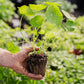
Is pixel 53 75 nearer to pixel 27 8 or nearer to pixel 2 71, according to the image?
pixel 2 71

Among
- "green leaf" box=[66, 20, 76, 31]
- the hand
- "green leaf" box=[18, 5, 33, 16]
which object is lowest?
the hand

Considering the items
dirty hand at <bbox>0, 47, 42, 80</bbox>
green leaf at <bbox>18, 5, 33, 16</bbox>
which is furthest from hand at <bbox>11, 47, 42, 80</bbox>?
green leaf at <bbox>18, 5, 33, 16</bbox>

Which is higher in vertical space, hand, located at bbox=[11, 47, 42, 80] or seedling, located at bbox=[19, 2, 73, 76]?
seedling, located at bbox=[19, 2, 73, 76]

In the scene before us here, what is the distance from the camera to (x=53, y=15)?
935 mm

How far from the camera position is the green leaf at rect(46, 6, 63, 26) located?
0.91m

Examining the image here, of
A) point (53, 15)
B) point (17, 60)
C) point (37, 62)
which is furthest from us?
point (17, 60)

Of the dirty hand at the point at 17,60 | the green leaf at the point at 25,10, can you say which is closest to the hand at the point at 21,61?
the dirty hand at the point at 17,60

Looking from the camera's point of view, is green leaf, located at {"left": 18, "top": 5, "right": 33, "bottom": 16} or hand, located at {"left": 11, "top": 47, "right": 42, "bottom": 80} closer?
green leaf, located at {"left": 18, "top": 5, "right": 33, "bottom": 16}

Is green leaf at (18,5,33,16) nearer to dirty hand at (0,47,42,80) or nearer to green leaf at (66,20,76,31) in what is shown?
green leaf at (66,20,76,31)

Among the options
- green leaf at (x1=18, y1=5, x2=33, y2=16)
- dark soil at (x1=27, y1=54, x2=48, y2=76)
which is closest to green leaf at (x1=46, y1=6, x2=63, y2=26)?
green leaf at (x1=18, y1=5, x2=33, y2=16)

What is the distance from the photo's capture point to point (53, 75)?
1.82 meters

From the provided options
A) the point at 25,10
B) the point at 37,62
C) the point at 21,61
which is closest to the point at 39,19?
the point at 25,10

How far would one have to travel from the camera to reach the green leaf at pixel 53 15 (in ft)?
3.00

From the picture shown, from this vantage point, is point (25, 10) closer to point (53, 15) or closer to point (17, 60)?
point (53, 15)
